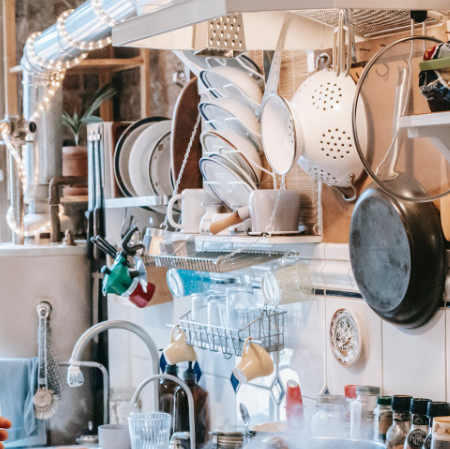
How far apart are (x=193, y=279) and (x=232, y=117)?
51 cm

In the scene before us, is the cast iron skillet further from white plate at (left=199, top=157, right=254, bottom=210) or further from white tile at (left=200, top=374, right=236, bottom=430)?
white tile at (left=200, top=374, right=236, bottom=430)

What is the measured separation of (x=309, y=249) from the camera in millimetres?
1930

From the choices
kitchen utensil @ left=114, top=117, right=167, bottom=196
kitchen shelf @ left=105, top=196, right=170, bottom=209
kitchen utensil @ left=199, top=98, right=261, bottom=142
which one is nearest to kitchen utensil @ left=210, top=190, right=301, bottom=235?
kitchen utensil @ left=199, top=98, right=261, bottom=142

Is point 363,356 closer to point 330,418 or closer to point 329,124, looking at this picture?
point 330,418

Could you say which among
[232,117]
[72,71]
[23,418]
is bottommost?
[23,418]

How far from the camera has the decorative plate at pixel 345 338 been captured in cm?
179

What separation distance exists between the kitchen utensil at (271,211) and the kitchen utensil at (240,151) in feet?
0.47

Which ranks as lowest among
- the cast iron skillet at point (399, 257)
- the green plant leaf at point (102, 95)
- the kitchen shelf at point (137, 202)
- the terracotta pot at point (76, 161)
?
the cast iron skillet at point (399, 257)

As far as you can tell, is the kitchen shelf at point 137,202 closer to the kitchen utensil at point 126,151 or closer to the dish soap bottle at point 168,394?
the kitchen utensil at point 126,151

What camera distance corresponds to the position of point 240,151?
2.02 m

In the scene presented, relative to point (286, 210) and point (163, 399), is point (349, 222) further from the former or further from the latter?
point (163, 399)

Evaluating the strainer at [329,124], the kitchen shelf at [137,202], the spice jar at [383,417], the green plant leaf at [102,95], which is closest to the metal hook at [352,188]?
the strainer at [329,124]

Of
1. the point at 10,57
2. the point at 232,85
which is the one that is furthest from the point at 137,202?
the point at 10,57

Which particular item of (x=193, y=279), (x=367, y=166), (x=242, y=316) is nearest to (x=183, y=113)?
(x=193, y=279)
